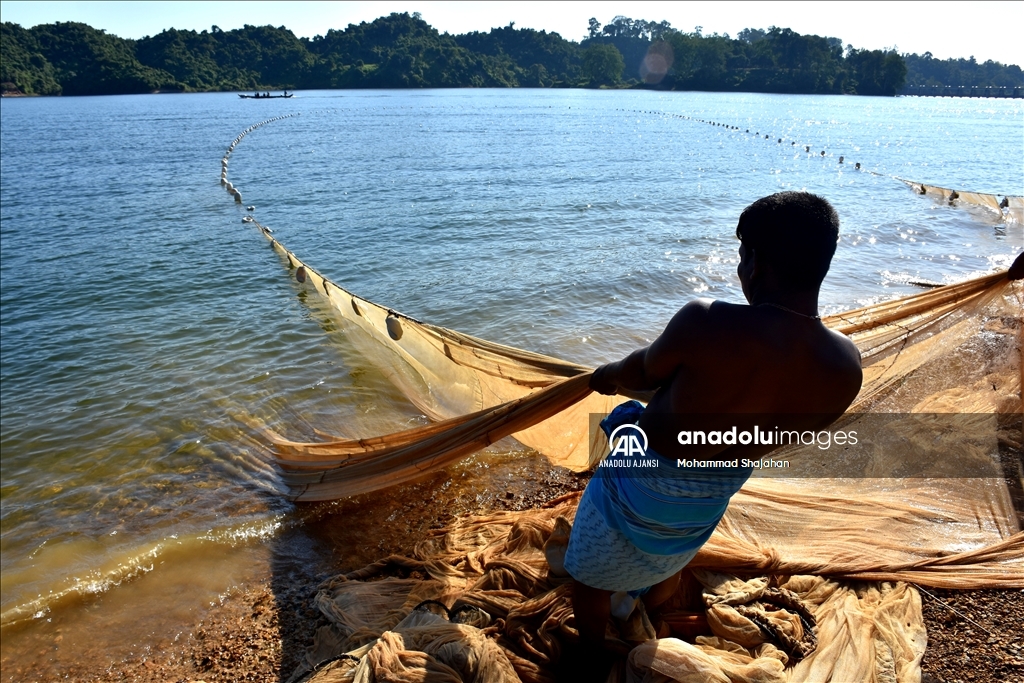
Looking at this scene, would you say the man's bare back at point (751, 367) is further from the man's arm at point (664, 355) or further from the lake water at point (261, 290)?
the lake water at point (261, 290)

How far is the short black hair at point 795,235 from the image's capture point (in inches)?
63.5

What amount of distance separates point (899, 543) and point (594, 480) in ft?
6.49

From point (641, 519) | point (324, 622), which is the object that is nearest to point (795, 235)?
point (641, 519)

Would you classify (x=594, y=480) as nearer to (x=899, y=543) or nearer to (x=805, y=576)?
(x=805, y=576)

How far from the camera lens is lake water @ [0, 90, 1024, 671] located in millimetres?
4250

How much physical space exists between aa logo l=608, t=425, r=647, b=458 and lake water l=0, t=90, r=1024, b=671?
7.81ft

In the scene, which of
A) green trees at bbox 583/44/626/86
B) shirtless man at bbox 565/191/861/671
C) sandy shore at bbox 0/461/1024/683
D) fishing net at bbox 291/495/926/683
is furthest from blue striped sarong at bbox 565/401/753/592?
green trees at bbox 583/44/626/86

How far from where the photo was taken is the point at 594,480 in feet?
7.01

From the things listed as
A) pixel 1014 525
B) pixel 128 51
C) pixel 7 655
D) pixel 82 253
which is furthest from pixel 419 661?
pixel 128 51

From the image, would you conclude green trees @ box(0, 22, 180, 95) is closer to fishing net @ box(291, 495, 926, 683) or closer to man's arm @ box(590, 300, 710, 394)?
fishing net @ box(291, 495, 926, 683)

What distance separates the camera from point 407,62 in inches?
3939

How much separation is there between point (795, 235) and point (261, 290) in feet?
30.8

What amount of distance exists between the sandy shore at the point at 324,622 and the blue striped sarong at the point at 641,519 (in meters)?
1.27

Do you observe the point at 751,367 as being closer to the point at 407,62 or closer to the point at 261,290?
the point at 261,290
